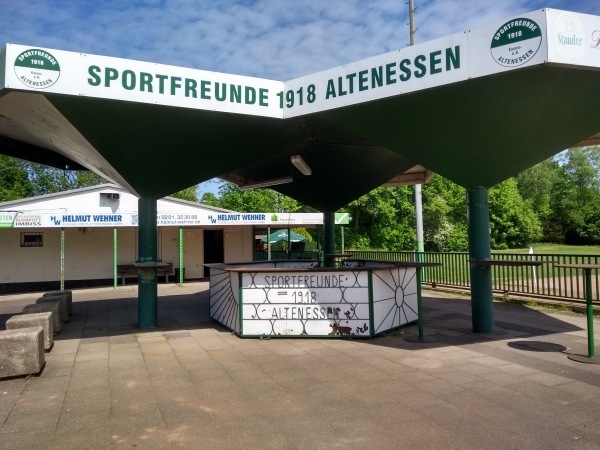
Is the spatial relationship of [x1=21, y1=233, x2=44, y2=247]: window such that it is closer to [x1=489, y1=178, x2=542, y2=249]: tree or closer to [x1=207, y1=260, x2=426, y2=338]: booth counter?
[x1=207, y1=260, x2=426, y2=338]: booth counter

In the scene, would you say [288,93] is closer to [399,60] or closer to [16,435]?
[399,60]

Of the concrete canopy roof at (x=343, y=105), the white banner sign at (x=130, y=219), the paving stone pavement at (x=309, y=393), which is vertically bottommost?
the paving stone pavement at (x=309, y=393)

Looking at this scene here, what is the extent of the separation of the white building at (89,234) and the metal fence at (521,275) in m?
6.86

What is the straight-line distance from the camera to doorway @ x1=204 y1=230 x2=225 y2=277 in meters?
23.5

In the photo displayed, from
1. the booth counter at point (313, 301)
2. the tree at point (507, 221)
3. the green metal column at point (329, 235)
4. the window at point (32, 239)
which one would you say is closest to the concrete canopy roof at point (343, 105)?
the booth counter at point (313, 301)

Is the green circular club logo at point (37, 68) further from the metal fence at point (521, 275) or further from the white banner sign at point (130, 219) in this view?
the metal fence at point (521, 275)

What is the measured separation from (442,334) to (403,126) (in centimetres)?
412

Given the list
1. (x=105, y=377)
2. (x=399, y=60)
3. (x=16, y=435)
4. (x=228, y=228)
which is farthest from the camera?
(x=228, y=228)

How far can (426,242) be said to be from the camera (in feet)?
157

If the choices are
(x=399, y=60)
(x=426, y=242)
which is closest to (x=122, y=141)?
(x=399, y=60)

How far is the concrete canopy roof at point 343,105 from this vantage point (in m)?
6.36

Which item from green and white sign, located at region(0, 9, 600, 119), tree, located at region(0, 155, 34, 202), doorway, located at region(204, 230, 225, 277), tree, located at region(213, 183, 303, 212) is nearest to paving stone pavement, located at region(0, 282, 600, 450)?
green and white sign, located at region(0, 9, 600, 119)

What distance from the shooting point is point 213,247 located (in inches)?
929

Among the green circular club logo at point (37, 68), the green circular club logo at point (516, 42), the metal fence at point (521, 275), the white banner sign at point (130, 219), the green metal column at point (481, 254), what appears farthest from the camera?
the white banner sign at point (130, 219)
